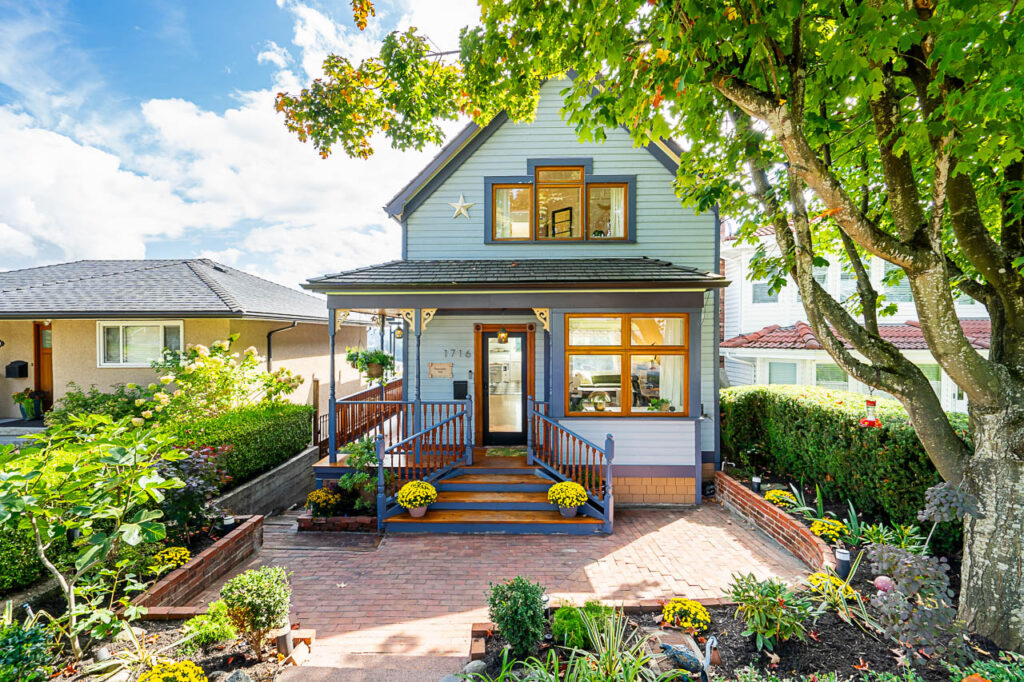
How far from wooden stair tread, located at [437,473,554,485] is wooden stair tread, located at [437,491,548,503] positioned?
0.78ft

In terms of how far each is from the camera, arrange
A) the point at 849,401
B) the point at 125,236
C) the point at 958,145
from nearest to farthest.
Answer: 1. the point at 958,145
2. the point at 849,401
3. the point at 125,236

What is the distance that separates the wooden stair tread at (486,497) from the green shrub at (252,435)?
353 centimetres

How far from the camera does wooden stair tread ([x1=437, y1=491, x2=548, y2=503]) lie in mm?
6658

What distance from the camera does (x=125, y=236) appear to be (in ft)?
134

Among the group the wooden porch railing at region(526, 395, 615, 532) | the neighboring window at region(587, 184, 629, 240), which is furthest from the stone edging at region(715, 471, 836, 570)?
the neighboring window at region(587, 184, 629, 240)

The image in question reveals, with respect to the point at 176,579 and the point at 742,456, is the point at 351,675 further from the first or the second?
the point at 742,456

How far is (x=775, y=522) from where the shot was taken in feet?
19.6

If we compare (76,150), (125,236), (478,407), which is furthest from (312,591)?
(125,236)

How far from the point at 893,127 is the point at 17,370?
61.9ft

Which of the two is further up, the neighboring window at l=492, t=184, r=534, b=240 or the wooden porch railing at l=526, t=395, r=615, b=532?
the neighboring window at l=492, t=184, r=534, b=240

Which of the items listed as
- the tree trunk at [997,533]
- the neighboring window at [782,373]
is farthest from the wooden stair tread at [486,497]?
the neighboring window at [782,373]

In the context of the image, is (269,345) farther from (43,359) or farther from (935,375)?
(935,375)

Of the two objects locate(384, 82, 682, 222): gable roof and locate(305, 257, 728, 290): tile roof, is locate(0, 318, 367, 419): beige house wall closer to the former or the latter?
locate(305, 257, 728, 290): tile roof

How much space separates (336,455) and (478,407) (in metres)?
3.01
